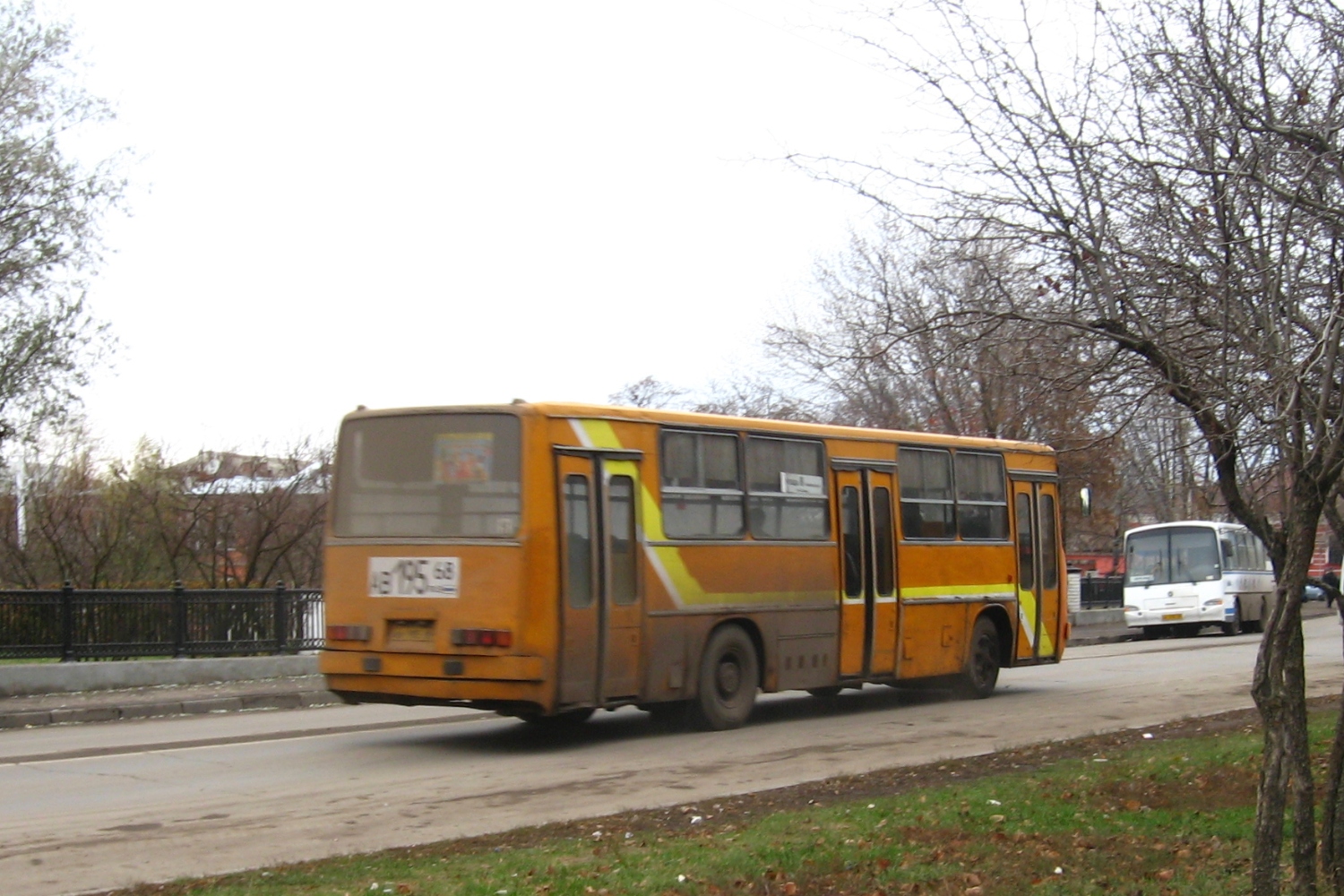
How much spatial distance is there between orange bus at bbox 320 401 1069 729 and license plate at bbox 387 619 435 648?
12 mm

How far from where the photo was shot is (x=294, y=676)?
72.2 ft

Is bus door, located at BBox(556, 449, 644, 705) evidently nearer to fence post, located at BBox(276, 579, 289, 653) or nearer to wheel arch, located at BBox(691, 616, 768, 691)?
wheel arch, located at BBox(691, 616, 768, 691)

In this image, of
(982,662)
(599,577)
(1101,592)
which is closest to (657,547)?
(599,577)

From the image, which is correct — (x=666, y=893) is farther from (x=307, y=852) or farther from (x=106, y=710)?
(x=106, y=710)

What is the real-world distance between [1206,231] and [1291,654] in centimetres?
285

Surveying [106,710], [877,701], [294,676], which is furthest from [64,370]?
[877,701]

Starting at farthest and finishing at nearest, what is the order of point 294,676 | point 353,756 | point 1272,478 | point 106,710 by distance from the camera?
point 294,676, point 106,710, point 353,756, point 1272,478

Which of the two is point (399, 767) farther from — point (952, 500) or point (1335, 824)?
point (952, 500)

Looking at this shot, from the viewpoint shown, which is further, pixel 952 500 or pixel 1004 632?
pixel 1004 632

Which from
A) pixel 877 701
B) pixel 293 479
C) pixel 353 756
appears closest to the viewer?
pixel 353 756

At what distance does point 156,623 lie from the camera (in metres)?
20.9

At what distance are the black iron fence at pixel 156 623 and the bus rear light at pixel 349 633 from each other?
6044 millimetres

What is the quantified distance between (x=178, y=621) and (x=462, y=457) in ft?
32.2

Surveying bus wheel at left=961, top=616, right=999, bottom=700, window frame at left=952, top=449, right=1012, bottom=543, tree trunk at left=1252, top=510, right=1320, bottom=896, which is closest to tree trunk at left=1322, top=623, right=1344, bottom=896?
tree trunk at left=1252, top=510, right=1320, bottom=896
